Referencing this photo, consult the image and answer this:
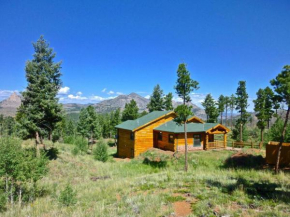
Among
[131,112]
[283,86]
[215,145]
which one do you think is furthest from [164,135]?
[131,112]

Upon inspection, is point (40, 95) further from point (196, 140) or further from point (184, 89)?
point (196, 140)

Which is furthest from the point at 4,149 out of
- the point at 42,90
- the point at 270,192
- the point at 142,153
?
the point at 142,153

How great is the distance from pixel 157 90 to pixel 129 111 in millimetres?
8740

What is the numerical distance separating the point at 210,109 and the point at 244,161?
26802 millimetres

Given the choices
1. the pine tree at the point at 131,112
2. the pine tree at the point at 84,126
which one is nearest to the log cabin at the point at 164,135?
the pine tree at the point at 84,126

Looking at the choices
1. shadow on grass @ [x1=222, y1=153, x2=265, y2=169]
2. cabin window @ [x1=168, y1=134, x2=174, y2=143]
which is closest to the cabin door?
cabin window @ [x1=168, y1=134, x2=174, y2=143]

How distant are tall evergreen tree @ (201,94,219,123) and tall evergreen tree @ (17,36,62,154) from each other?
3692 cm

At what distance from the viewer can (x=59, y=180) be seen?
15500 mm

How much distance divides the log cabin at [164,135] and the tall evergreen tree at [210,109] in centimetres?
1602

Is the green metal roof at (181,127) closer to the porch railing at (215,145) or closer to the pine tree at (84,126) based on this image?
the porch railing at (215,145)

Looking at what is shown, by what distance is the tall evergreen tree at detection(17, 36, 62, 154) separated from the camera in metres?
17.8

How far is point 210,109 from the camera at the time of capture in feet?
157

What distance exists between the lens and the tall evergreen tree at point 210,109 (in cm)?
4647

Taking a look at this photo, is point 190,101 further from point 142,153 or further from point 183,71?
point 142,153
